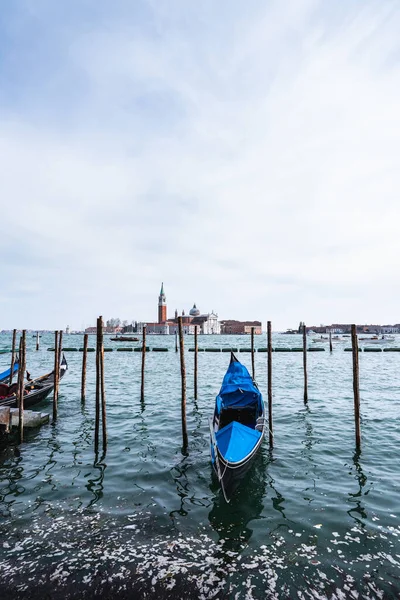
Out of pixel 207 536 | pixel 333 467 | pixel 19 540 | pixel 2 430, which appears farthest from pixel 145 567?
pixel 2 430

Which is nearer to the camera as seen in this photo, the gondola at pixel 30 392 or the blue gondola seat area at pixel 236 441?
the blue gondola seat area at pixel 236 441

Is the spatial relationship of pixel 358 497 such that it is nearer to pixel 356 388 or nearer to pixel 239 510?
pixel 239 510

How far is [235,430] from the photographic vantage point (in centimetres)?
800

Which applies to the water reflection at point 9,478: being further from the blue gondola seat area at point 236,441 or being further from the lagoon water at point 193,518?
the blue gondola seat area at point 236,441

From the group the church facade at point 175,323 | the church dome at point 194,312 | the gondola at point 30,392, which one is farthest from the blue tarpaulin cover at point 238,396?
the church dome at point 194,312

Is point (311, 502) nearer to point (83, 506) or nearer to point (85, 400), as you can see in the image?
point (83, 506)

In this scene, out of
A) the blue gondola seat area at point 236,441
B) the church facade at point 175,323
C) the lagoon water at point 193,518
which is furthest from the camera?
the church facade at point 175,323

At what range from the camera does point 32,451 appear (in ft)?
31.1

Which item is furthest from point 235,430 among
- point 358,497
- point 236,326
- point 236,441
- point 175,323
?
point 236,326

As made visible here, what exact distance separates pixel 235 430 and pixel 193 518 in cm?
225

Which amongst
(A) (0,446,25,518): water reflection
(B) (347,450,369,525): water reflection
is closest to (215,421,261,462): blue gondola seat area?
(B) (347,450,369,525): water reflection

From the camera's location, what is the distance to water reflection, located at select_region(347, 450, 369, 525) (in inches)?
245

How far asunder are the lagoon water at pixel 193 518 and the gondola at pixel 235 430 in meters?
0.50

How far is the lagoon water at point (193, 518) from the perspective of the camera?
15.2ft
